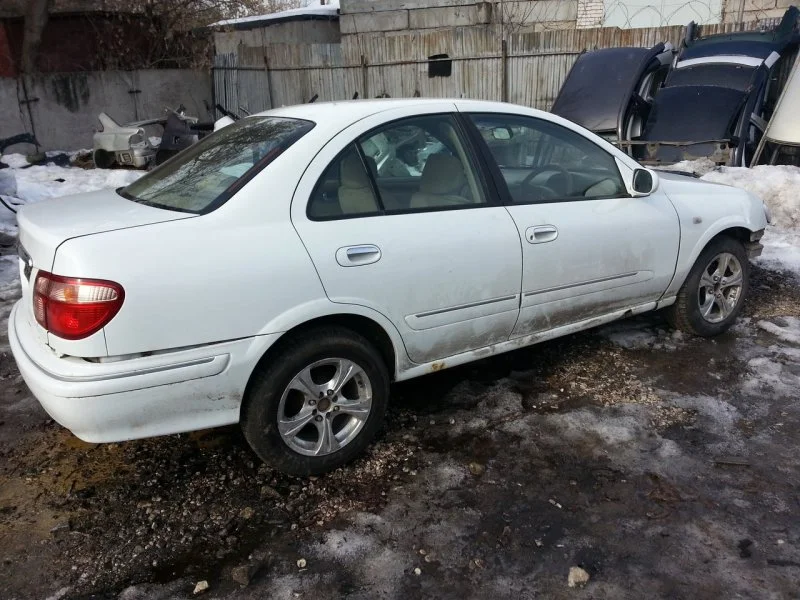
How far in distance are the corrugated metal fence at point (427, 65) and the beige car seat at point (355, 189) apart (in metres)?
9.41

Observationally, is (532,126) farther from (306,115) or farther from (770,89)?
(770,89)

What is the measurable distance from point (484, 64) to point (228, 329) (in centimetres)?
1052

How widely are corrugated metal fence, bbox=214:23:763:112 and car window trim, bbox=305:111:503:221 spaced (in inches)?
348

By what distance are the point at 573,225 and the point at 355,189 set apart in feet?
4.36

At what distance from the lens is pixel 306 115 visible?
339 cm

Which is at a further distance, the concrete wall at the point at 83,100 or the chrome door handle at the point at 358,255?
the concrete wall at the point at 83,100

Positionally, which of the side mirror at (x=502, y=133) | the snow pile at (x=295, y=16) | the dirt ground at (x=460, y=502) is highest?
the snow pile at (x=295, y=16)

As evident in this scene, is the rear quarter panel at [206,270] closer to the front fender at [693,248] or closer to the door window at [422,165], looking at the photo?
the door window at [422,165]

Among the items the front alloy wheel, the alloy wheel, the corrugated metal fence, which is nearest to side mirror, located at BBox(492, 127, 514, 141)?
the alloy wheel

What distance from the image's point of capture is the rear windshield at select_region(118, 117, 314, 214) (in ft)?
9.93

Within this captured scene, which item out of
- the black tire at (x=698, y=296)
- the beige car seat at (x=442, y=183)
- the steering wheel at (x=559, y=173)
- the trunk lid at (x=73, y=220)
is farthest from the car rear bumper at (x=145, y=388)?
the black tire at (x=698, y=296)

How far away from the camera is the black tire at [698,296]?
15.0ft

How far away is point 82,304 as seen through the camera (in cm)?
256

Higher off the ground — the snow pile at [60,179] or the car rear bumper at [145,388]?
the car rear bumper at [145,388]
